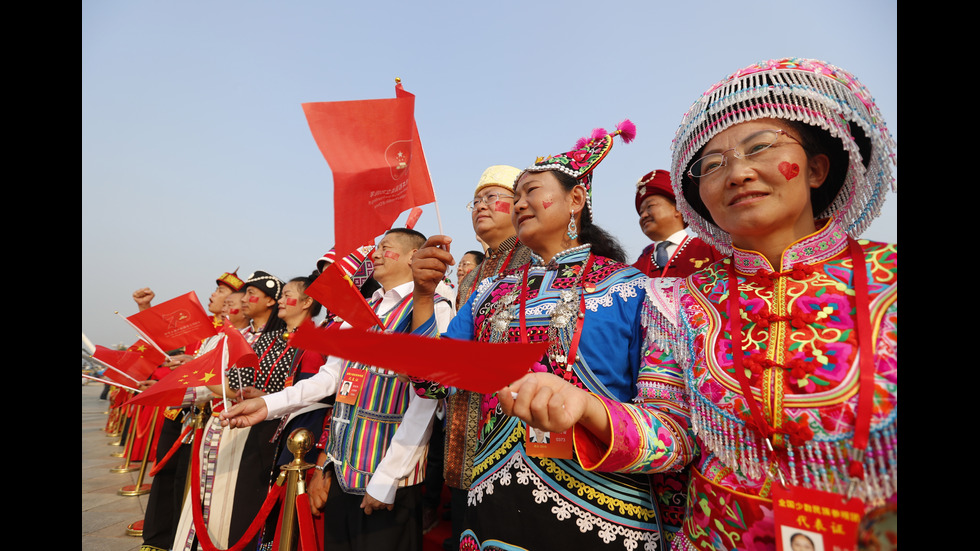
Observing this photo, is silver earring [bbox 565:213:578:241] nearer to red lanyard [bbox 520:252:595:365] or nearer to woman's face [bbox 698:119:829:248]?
red lanyard [bbox 520:252:595:365]

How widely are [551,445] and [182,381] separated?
274 centimetres

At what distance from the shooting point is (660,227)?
3529 millimetres

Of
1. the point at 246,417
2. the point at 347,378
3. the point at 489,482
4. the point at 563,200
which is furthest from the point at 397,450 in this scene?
the point at 563,200

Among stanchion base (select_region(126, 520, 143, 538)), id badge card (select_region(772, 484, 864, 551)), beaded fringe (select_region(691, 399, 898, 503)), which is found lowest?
stanchion base (select_region(126, 520, 143, 538))

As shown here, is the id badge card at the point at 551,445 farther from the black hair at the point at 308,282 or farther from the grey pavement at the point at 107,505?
the grey pavement at the point at 107,505

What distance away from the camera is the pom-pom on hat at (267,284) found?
524 cm

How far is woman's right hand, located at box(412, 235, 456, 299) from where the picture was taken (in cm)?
207

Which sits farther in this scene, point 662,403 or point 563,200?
point 563,200

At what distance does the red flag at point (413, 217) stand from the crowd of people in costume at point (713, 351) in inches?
29.2

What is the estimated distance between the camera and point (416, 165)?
2.62 metres

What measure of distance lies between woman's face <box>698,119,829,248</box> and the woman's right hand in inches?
44.2

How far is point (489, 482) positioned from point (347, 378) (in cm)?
153

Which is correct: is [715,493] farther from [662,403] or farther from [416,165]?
[416,165]

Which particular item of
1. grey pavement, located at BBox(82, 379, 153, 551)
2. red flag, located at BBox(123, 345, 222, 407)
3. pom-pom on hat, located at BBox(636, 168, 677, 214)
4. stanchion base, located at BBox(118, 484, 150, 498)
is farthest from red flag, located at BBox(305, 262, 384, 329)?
stanchion base, located at BBox(118, 484, 150, 498)
